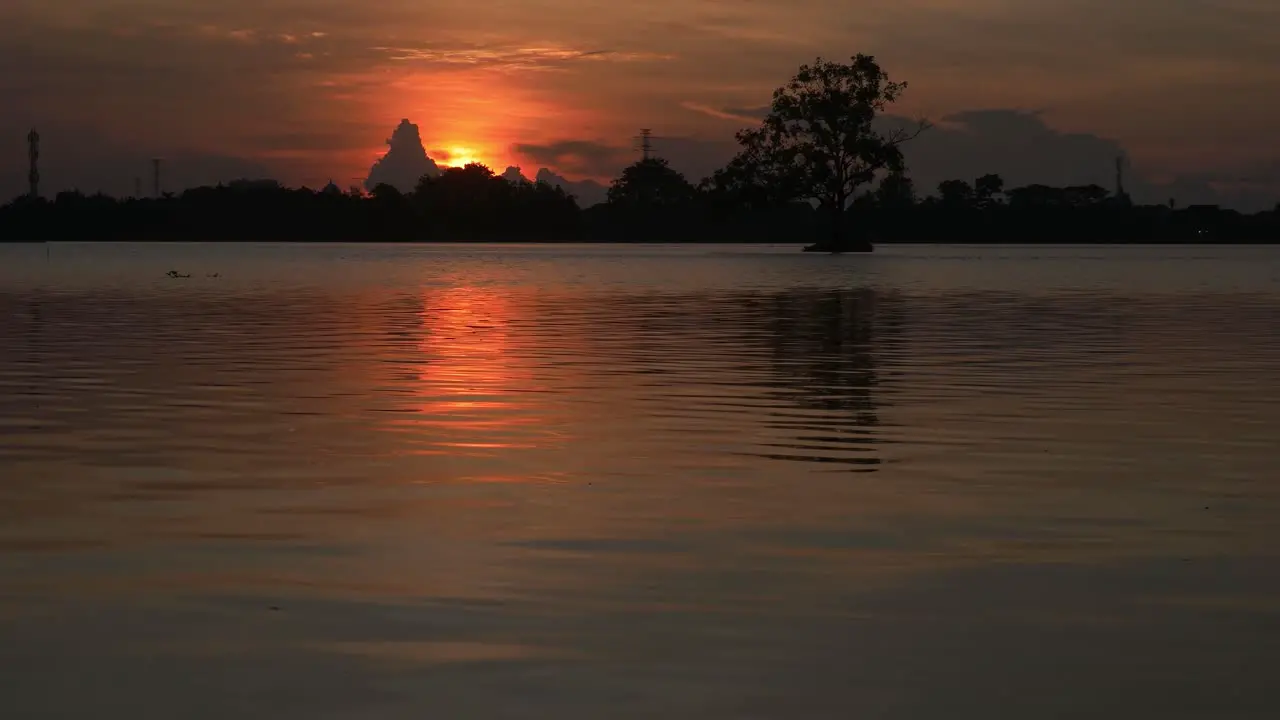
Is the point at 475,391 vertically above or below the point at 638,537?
below

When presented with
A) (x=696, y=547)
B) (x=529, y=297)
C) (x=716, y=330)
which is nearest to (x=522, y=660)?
(x=696, y=547)

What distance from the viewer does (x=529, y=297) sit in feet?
213

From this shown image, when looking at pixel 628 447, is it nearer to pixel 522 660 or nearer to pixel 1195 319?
pixel 522 660

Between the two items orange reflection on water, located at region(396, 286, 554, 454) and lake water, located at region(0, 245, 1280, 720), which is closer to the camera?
lake water, located at region(0, 245, 1280, 720)

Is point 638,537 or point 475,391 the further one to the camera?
point 475,391

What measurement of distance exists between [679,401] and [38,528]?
37.9 feet

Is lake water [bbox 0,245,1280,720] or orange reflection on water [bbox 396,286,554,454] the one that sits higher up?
lake water [bbox 0,245,1280,720]

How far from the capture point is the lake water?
9031mm

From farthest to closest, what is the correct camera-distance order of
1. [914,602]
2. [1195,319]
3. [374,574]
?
[1195,319]
[374,574]
[914,602]

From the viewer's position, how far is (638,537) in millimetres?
13234

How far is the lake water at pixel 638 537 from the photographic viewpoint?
29.6 ft

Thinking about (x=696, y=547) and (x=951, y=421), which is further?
(x=951, y=421)

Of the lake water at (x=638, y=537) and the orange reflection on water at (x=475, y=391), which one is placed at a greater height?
the lake water at (x=638, y=537)

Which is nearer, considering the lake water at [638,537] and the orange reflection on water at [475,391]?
the lake water at [638,537]
